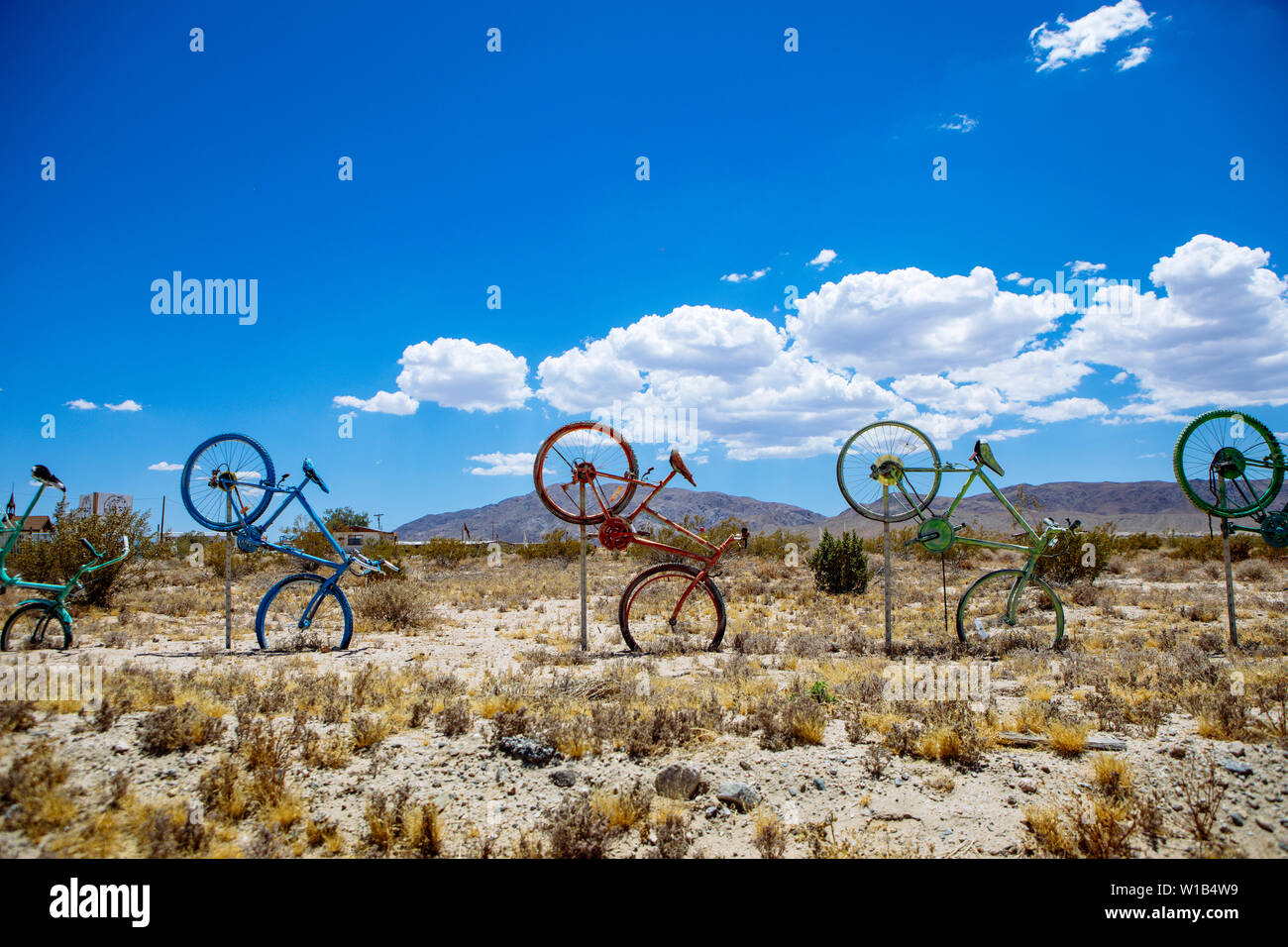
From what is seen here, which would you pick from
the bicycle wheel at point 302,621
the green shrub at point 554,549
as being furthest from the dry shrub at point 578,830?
the green shrub at point 554,549

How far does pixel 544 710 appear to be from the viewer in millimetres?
6836

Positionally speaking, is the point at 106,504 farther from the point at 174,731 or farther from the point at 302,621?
the point at 174,731

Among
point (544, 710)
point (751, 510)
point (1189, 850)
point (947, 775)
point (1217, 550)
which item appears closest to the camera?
point (1189, 850)

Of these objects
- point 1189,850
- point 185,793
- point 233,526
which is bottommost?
point 1189,850

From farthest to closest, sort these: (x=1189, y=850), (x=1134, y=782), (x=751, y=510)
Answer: (x=751, y=510) < (x=1134, y=782) < (x=1189, y=850)

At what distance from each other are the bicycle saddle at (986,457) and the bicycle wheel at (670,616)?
4.79m

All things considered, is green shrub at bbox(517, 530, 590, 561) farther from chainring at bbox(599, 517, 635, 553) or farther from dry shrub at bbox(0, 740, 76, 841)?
dry shrub at bbox(0, 740, 76, 841)

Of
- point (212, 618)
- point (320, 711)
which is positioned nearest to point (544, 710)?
point (320, 711)

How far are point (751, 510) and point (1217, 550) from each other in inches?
5287

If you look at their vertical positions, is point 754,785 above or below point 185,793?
below

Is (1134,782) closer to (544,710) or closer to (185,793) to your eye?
(544,710)

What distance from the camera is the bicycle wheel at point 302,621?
10.1 metres

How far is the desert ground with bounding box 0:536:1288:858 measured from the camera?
171 inches
